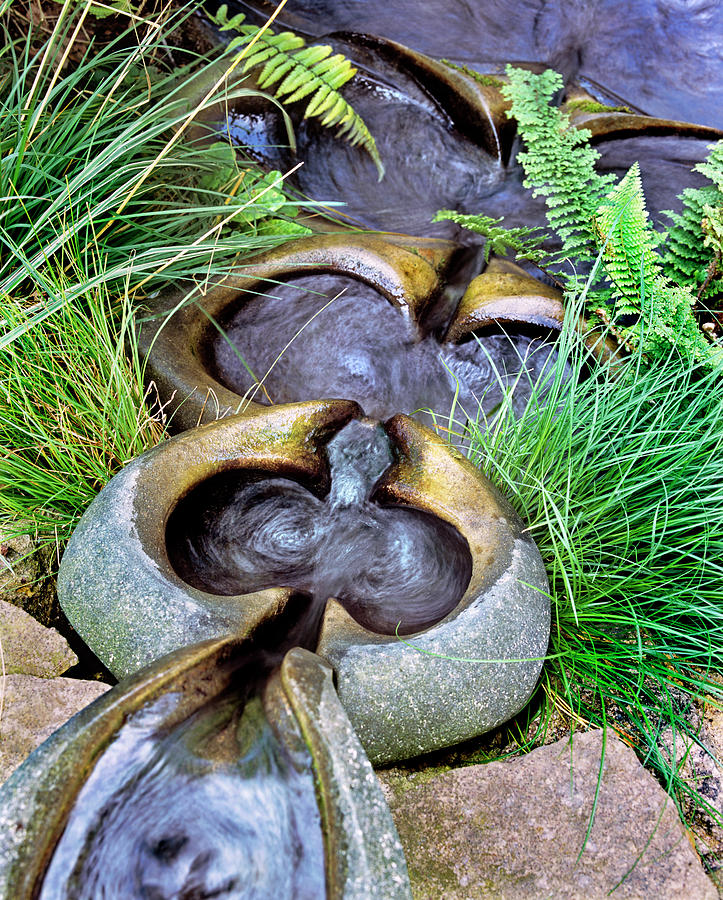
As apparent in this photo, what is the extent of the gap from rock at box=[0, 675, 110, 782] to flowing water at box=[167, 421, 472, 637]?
1.32ft

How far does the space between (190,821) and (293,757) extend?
202mm

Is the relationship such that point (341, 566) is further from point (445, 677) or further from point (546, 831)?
point (546, 831)

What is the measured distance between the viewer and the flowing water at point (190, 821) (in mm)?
1088

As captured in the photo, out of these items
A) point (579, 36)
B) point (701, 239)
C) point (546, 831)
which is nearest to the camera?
point (546, 831)

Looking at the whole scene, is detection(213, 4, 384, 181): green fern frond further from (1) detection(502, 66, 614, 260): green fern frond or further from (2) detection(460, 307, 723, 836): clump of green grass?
(2) detection(460, 307, 723, 836): clump of green grass

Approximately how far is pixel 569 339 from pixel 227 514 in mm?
1242

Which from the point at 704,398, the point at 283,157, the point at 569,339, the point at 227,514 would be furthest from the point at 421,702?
the point at 283,157

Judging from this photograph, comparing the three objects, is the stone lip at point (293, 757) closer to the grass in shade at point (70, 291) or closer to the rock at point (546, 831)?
the rock at point (546, 831)

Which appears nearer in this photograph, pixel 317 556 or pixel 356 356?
pixel 317 556

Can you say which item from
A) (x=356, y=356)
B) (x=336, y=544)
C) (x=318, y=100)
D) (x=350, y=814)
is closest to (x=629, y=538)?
(x=336, y=544)

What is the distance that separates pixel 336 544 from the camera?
7.14ft

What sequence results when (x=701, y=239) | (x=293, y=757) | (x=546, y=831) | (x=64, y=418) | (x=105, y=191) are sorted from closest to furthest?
(x=293, y=757) < (x=546, y=831) < (x=64, y=418) < (x=105, y=191) < (x=701, y=239)

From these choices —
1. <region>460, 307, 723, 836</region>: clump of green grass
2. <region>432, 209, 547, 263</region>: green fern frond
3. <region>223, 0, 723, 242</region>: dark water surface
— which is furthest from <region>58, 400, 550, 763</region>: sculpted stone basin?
<region>223, 0, 723, 242</region>: dark water surface

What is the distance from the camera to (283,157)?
153 inches
